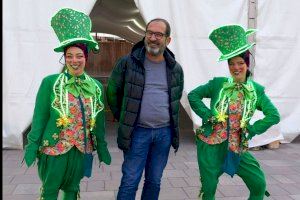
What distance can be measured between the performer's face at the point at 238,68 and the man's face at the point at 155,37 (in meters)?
0.56

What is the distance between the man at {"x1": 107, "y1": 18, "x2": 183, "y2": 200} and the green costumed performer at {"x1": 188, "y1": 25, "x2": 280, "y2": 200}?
0.33 meters

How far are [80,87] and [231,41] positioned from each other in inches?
47.5

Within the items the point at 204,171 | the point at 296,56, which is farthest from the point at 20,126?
the point at 296,56

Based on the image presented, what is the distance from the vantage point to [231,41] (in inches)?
118

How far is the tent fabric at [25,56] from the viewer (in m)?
5.44

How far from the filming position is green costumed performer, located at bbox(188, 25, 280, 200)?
299cm

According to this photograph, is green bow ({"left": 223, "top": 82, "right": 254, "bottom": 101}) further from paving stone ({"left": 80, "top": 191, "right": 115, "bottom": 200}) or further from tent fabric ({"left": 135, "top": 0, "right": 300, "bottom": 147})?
tent fabric ({"left": 135, "top": 0, "right": 300, "bottom": 147})

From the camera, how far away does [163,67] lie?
3055mm

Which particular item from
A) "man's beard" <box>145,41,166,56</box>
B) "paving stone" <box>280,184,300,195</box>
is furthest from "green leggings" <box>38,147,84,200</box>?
"paving stone" <box>280,184,300,195</box>

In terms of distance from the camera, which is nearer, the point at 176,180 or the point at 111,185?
the point at 111,185

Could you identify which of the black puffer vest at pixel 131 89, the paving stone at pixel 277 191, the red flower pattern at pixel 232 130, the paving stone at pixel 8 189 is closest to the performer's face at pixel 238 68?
the red flower pattern at pixel 232 130

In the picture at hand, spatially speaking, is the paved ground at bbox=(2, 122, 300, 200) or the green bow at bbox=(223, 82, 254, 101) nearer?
the green bow at bbox=(223, 82, 254, 101)

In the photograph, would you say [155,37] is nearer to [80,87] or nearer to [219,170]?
[80,87]

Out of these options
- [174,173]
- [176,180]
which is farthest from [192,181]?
[174,173]
